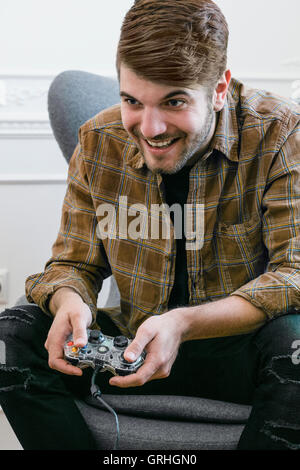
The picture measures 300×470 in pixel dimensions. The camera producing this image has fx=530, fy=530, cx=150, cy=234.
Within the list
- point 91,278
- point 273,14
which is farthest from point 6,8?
point 91,278

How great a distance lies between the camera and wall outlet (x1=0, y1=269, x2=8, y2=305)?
1616 millimetres

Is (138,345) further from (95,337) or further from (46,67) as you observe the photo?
(46,67)

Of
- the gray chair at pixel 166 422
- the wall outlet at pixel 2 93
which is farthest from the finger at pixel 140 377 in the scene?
the wall outlet at pixel 2 93

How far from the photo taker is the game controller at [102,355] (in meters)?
0.78

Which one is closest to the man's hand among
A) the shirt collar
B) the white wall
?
the shirt collar

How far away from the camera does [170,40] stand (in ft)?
2.73

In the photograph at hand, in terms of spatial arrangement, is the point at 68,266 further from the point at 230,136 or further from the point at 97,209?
the point at 230,136

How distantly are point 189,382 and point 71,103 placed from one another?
26.7 inches

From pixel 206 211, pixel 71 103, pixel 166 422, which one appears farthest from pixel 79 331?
pixel 71 103

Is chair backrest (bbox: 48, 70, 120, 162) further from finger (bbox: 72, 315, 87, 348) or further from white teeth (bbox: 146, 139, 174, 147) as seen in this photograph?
finger (bbox: 72, 315, 87, 348)

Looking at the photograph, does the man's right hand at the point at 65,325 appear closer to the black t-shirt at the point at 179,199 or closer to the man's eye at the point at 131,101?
the black t-shirt at the point at 179,199

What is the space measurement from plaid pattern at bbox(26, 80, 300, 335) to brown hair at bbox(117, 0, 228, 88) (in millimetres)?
158

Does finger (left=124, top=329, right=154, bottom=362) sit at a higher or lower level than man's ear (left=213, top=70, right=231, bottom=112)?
lower
